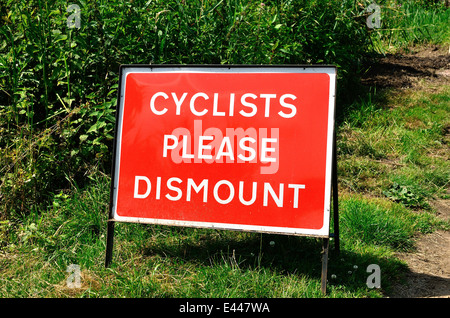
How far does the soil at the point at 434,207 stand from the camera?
366 cm

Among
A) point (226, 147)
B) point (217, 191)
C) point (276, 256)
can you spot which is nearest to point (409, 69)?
point (276, 256)

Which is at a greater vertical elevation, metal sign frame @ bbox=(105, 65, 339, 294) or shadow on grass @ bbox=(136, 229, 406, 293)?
metal sign frame @ bbox=(105, 65, 339, 294)

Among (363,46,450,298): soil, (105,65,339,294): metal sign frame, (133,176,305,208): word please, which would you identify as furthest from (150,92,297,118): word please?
(363,46,450,298): soil

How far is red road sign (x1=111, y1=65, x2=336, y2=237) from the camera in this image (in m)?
3.37

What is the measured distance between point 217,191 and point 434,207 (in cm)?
239

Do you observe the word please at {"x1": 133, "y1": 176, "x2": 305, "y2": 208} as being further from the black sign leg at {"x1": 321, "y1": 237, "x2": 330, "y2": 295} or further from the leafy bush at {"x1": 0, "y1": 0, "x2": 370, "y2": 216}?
the leafy bush at {"x1": 0, "y1": 0, "x2": 370, "y2": 216}

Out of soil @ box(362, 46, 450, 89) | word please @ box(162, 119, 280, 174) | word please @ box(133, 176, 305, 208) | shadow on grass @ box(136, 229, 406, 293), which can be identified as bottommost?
shadow on grass @ box(136, 229, 406, 293)

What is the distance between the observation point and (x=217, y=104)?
11.6 ft

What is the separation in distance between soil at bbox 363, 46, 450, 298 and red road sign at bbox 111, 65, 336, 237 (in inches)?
35.8

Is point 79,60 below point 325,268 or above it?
above

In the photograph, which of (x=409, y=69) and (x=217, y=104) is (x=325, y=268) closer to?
(x=217, y=104)

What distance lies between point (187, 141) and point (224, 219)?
0.55m

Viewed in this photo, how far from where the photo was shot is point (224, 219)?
345 cm

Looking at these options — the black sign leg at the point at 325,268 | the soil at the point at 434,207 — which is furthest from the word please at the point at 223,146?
the soil at the point at 434,207
